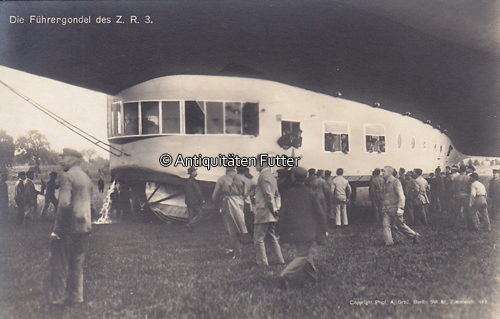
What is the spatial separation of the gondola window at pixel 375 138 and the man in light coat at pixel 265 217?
4728 millimetres

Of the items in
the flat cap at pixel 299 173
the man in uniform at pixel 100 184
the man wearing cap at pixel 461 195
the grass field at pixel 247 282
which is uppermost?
the flat cap at pixel 299 173

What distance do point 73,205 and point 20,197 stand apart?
3.92 m

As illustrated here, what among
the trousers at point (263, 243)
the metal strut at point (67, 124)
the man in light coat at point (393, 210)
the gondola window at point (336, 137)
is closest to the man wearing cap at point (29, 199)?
the metal strut at point (67, 124)

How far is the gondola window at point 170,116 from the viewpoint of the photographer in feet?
24.3

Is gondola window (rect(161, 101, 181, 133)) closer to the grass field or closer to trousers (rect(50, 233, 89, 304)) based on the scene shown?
the grass field

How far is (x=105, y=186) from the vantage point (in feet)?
27.8

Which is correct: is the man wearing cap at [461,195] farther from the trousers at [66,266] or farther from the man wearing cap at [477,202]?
the trousers at [66,266]

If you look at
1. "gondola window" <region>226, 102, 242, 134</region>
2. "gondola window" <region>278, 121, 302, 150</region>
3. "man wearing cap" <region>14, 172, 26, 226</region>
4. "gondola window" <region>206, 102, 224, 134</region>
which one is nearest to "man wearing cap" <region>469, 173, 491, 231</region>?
"gondola window" <region>278, 121, 302, 150</region>

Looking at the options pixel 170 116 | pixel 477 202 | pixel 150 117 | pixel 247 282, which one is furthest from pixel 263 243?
pixel 477 202

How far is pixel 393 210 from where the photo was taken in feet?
21.4

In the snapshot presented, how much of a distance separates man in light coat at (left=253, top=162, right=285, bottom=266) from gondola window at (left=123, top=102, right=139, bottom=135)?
3568mm

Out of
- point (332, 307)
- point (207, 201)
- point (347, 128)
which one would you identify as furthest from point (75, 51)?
point (347, 128)

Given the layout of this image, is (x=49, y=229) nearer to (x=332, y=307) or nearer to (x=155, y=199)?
(x=155, y=199)

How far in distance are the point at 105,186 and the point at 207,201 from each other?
2.53 meters
